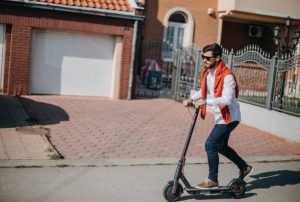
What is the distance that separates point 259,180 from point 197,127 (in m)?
4.41

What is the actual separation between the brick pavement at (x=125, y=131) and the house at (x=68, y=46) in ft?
2.66

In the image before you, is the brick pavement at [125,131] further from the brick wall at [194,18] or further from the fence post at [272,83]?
the brick wall at [194,18]

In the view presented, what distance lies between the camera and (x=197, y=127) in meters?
11.4

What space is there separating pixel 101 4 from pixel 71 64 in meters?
2.17

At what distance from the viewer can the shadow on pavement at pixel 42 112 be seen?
10.5 m

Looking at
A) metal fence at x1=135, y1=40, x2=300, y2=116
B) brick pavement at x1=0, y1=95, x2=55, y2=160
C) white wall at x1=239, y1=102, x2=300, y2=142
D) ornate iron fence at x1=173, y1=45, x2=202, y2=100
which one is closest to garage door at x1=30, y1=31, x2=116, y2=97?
metal fence at x1=135, y1=40, x2=300, y2=116

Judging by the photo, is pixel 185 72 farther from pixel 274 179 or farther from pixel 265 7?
pixel 274 179

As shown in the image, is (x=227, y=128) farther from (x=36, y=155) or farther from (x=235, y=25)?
(x=235, y=25)

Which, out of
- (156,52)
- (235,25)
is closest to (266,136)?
(156,52)

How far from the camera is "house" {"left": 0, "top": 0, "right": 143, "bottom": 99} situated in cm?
1393

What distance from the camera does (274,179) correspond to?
7211mm

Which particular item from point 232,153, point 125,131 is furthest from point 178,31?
point 232,153

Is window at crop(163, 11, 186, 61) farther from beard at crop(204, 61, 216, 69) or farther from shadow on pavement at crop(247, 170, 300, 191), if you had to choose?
beard at crop(204, 61, 216, 69)

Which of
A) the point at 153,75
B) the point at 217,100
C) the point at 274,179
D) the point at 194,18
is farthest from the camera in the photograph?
the point at 194,18
